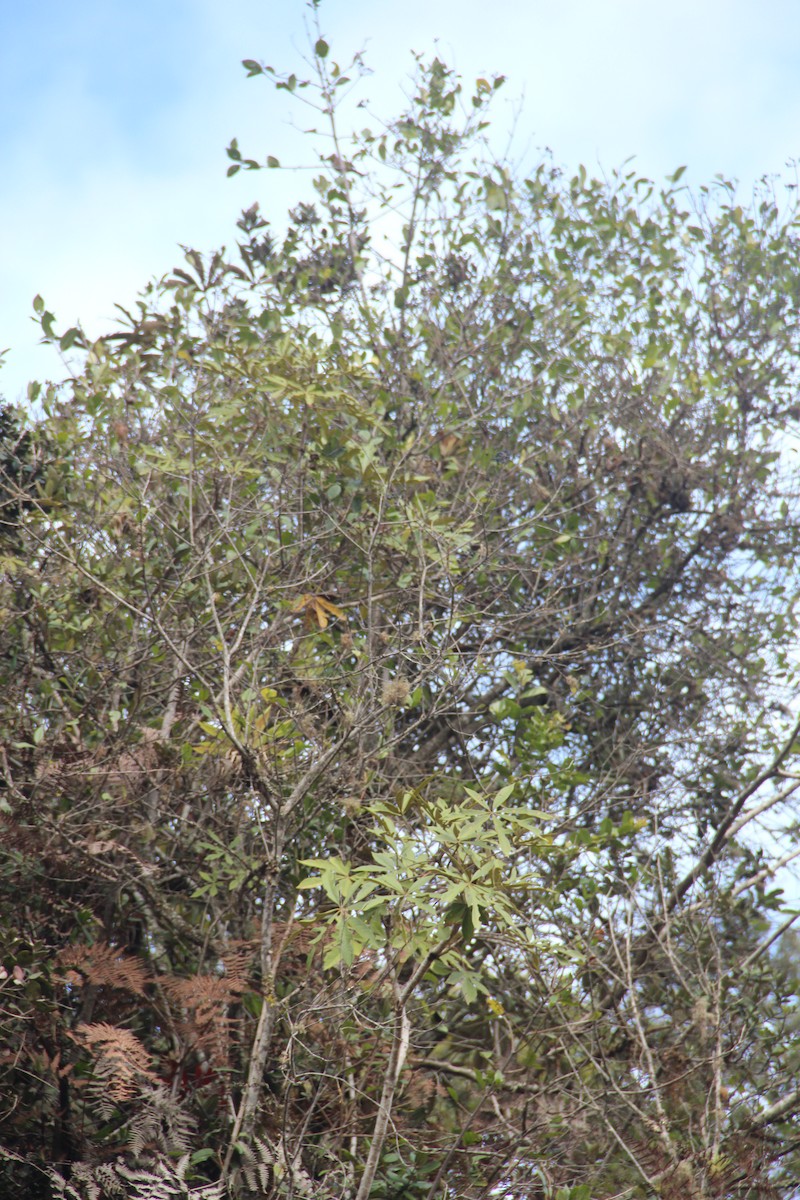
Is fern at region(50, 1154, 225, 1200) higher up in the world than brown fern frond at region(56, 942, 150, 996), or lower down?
lower down

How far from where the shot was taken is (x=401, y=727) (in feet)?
19.0

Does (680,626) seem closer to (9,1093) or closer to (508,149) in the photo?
(508,149)

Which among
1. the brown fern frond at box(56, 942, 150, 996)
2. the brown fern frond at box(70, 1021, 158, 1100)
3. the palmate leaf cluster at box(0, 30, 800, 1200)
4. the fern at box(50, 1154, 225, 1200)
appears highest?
the palmate leaf cluster at box(0, 30, 800, 1200)

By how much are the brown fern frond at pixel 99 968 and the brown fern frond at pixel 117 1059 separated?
0.55 feet

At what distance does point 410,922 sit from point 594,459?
4014mm

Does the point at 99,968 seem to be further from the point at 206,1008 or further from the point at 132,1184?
the point at 132,1184

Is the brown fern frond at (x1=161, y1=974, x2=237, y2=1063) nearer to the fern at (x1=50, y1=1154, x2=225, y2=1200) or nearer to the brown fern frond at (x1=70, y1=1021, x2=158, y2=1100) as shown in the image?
the brown fern frond at (x1=70, y1=1021, x2=158, y2=1100)

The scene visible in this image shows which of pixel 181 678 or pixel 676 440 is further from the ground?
pixel 676 440

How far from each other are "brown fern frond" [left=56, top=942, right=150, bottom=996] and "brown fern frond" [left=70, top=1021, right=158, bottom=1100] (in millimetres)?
169

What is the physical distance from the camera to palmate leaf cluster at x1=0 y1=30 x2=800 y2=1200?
3916mm

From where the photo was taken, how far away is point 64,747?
459 centimetres

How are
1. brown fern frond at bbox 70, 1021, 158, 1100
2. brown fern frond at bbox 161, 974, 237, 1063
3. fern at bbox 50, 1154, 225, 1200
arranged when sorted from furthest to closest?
brown fern frond at bbox 161, 974, 237, 1063
brown fern frond at bbox 70, 1021, 158, 1100
fern at bbox 50, 1154, 225, 1200

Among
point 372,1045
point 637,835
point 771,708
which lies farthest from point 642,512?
point 372,1045

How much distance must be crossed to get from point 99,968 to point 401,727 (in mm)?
2132
